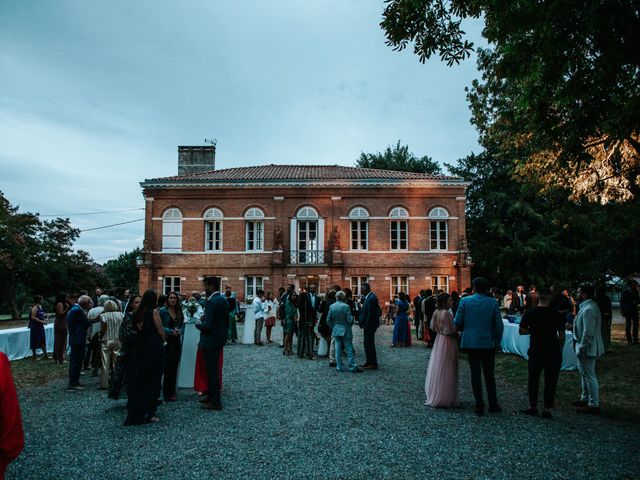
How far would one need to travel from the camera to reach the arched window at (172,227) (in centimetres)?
3019

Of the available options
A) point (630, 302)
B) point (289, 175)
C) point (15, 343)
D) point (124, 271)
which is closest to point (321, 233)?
point (289, 175)

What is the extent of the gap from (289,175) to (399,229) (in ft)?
26.5

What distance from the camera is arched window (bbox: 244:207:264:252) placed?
30.1m

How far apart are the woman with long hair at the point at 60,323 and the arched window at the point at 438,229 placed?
22.4 meters

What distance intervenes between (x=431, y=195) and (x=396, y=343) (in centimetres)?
1640

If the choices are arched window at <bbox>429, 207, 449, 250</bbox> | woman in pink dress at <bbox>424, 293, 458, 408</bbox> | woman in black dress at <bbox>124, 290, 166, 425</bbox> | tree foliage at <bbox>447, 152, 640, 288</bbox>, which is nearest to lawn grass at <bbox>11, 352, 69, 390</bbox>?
woman in black dress at <bbox>124, 290, 166, 425</bbox>

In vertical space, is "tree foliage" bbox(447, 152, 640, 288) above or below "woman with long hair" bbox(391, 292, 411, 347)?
above

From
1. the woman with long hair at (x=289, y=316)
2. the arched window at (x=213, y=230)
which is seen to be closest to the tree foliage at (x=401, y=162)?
the arched window at (x=213, y=230)

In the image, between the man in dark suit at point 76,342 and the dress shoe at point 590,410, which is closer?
the dress shoe at point 590,410

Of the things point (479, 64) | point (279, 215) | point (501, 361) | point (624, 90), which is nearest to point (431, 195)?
point (279, 215)

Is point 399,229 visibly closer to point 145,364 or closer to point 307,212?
point 307,212

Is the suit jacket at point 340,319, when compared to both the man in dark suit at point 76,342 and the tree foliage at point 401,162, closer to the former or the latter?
the man in dark suit at point 76,342

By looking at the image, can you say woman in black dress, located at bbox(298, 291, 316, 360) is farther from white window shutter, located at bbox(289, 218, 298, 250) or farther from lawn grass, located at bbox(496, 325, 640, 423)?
white window shutter, located at bbox(289, 218, 298, 250)

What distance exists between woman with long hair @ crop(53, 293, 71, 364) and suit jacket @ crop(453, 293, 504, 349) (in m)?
9.40
